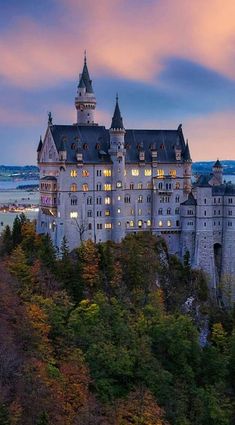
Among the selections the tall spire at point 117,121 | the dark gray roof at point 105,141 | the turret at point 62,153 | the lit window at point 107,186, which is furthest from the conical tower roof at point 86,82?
the lit window at point 107,186

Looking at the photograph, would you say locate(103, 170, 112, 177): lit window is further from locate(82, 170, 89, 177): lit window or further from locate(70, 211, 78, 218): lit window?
locate(70, 211, 78, 218): lit window

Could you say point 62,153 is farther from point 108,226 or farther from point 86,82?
point 86,82

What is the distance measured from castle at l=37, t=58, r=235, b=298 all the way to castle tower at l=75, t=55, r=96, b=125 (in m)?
0.16

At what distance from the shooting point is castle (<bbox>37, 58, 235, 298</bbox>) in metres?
92.9

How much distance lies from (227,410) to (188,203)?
38796 mm

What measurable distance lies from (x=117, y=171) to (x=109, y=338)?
3211 centimetres

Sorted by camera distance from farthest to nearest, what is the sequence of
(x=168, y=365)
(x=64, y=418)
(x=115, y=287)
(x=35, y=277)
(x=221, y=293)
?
(x=221, y=293)
(x=115, y=287)
(x=35, y=277)
(x=168, y=365)
(x=64, y=418)

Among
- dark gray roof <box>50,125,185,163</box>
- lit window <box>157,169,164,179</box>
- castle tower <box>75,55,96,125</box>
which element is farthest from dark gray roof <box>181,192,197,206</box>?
castle tower <box>75,55,96,125</box>

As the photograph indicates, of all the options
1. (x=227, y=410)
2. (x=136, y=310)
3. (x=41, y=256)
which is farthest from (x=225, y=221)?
(x=227, y=410)

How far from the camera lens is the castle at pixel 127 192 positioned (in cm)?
9294

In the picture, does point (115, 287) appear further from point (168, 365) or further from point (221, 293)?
point (221, 293)

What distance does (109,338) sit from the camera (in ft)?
228

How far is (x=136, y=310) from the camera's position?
81312mm

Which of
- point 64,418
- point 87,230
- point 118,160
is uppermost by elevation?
point 118,160
